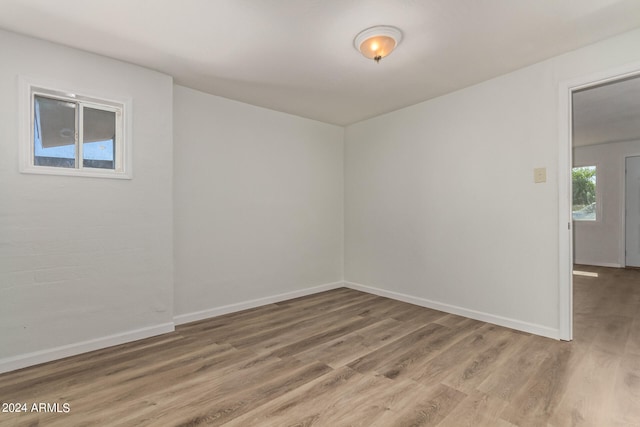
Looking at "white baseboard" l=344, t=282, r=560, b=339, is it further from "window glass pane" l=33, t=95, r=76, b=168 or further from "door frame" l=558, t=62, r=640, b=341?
"window glass pane" l=33, t=95, r=76, b=168

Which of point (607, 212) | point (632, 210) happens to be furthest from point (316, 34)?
point (632, 210)

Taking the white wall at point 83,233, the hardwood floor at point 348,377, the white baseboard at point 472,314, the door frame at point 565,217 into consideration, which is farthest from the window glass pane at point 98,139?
the door frame at point 565,217

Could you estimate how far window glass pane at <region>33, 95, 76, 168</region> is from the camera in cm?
240

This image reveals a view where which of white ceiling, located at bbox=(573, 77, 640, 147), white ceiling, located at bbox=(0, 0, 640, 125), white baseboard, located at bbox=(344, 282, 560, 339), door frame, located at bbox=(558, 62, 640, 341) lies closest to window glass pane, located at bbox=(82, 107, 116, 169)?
white ceiling, located at bbox=(0, 0, 640, 125)

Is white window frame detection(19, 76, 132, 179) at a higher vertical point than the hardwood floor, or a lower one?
higher

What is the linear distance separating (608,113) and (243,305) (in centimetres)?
563

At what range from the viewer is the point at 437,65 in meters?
2.78

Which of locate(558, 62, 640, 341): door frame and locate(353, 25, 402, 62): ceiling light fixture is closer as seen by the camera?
locate(353, 25, 402, 62): ceiling light fixture

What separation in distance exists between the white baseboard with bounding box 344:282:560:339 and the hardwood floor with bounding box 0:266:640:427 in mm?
94

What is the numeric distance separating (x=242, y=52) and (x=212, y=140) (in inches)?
46.6

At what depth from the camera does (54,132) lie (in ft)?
8.11

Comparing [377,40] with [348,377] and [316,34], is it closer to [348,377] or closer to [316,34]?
→ [316,34]

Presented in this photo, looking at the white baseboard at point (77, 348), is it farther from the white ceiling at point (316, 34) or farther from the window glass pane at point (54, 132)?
the white ceiling at point (316, 34)

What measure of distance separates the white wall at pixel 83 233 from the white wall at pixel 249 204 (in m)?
0.31
